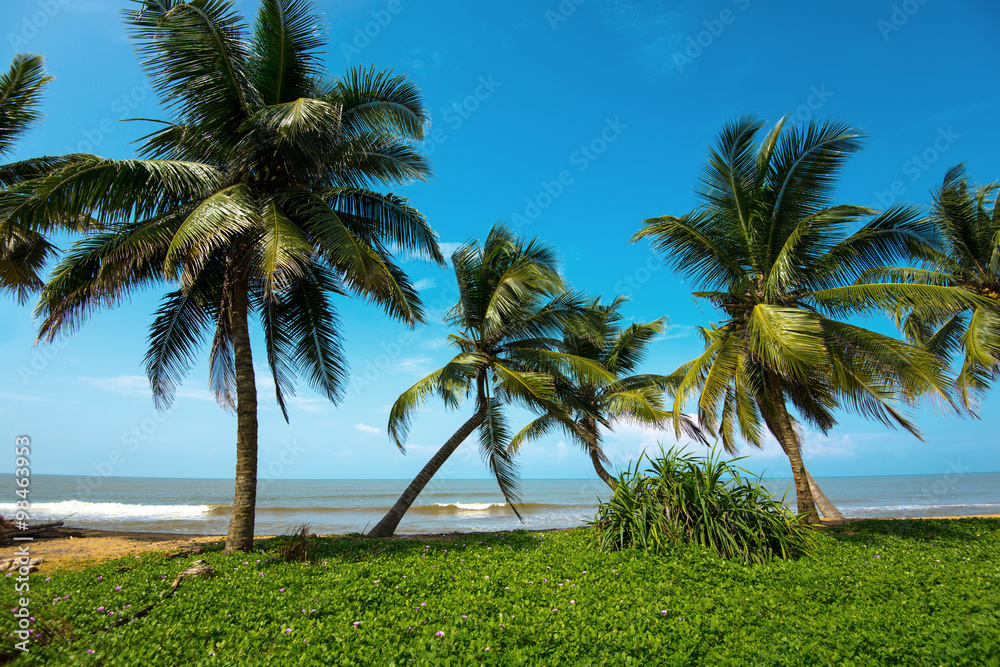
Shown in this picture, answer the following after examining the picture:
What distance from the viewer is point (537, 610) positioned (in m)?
4.64

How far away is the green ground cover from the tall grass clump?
40 centimetres

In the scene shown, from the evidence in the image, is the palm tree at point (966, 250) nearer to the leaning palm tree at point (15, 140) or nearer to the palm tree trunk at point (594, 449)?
the palm tree trunk at point (594, 449)

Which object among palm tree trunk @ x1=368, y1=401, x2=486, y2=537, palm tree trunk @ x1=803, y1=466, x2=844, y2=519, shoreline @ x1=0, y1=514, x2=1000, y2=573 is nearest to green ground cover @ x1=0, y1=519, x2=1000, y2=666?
shoreline @ x1=0, y1=514, x2=1000, y2=573

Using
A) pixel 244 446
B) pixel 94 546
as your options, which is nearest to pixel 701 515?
pixel 244 446

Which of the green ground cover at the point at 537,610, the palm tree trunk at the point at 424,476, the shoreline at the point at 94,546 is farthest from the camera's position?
the palm tree trunk at the point at 424,476

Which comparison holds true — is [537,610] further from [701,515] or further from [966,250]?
[966,250]

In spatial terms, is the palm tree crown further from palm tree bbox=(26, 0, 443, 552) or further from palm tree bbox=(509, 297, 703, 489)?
palm tree bbox=(509, 297, 703, 489)

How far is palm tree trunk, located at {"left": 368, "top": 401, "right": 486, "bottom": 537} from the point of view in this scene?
10.7 m

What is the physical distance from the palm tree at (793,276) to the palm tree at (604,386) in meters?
2.60

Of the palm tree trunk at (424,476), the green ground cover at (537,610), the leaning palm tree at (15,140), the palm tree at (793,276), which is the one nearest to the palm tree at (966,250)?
the palm tree at (793,276)

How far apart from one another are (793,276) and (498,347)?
6535 millimetres

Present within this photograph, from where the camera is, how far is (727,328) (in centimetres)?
1098

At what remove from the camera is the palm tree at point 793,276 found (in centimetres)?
852

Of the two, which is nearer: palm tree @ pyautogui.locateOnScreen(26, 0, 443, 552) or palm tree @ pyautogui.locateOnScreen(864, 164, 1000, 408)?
palm tree @ pyautogui.locateOnScreen(26, 0, 443, 552)
